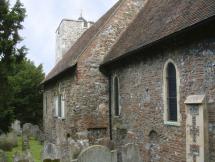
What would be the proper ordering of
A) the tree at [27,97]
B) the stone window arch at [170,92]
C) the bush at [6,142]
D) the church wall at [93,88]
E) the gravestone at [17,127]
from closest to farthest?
1. the stone window arch at [170,92]
2. the church wall at [93,88]
3. the bush at [6,142]
4. the gravestone at [17,127]
5. the tree at [27,97]

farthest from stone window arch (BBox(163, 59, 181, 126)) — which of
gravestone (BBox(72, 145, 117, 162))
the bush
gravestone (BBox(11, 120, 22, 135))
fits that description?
gravestone (BBox(11, 120, 22, 135))

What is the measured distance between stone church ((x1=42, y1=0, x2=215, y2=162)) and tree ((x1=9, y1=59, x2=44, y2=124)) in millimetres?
13263

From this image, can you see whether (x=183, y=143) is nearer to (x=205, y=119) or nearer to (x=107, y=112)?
(x=205, y=119)

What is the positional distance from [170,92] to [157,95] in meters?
0.64

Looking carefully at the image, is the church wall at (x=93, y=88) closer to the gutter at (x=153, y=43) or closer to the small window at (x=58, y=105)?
the gutter at (x=153, y=43)

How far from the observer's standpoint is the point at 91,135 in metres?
16.2

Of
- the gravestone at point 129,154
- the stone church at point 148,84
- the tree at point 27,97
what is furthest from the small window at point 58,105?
the tree at point 27,97

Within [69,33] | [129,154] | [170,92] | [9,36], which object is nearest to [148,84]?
[170,92]

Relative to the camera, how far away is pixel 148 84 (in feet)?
40.7

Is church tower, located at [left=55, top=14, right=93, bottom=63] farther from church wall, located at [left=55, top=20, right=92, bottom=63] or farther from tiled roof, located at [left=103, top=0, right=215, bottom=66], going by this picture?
tiled roof, located at [left=103, top=0, right=215, bottom=66]

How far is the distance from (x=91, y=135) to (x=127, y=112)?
2.85m

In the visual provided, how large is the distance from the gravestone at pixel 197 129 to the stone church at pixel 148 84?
1.0 inches

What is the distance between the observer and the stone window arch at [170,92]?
10867 mm

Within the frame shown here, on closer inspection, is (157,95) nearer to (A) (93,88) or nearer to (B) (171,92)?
(B) (171,92)
